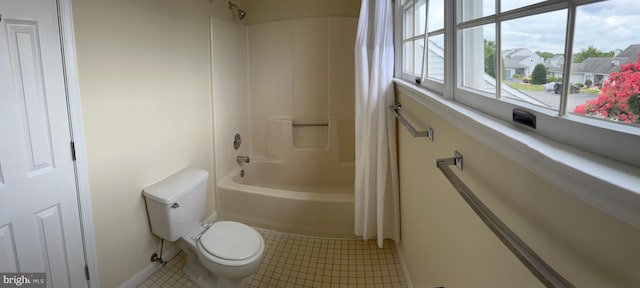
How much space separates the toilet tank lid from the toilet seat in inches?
11.9

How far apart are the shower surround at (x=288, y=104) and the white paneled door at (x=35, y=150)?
1289 mm

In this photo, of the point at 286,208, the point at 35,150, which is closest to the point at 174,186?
the point at 35,150

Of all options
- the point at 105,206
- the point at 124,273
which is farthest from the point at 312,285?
the point at 105,206

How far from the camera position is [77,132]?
5.48ft

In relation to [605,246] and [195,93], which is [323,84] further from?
[605,246]

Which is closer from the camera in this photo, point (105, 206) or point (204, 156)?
point (105, 206)

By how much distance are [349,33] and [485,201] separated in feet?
8.36

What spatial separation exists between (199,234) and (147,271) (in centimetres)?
43

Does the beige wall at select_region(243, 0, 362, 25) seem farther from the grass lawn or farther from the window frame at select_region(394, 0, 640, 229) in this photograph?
the grass lawn

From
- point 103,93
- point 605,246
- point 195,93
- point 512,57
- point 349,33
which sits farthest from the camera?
point 349,33

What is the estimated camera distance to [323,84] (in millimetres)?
3297

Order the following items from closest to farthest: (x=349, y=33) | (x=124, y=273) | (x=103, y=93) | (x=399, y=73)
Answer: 1. (x=103, y=93)
2. (x=124, y=273)
3. (x=399, y=73)
4. (x=349, y=33)

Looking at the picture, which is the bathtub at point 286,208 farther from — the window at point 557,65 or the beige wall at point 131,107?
the window at point 557,65

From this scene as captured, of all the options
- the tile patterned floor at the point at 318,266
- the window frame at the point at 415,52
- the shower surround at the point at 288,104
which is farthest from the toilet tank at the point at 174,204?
the window frame at the point at 415,52
